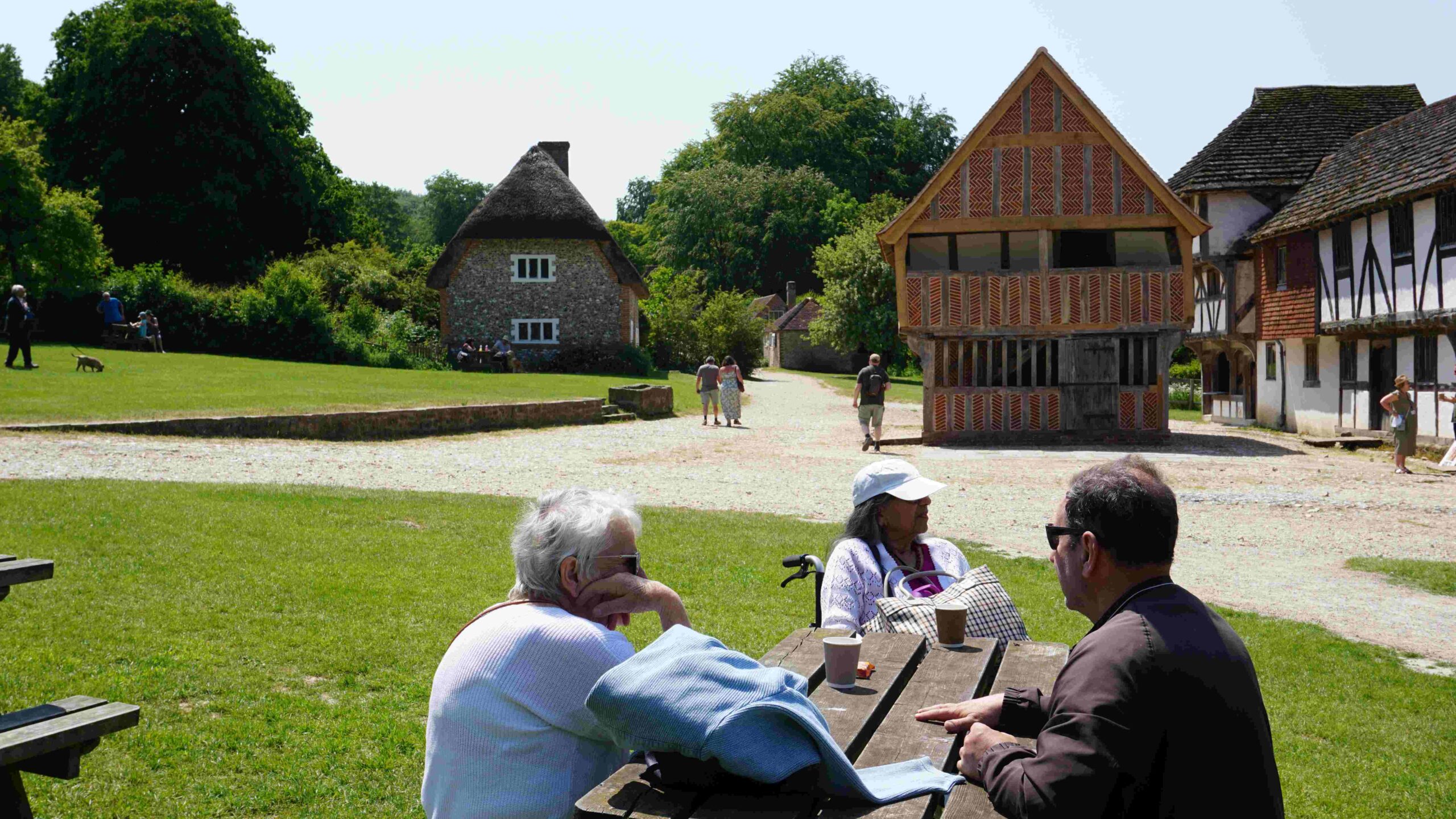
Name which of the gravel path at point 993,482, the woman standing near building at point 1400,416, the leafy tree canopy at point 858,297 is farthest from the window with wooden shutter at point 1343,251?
the leafy tree canopy at point 858,297

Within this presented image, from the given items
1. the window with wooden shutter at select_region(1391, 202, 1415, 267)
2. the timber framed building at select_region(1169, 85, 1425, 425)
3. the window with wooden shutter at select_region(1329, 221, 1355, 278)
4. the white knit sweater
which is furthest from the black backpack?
the white knit sweater

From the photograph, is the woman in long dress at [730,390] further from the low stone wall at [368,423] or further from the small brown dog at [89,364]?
the small brown dog at [89,364]

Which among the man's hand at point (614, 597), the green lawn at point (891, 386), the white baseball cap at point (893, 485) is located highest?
the white baseball cap at point (893, 485)

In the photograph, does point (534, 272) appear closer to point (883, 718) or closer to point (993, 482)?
point (993, 482)

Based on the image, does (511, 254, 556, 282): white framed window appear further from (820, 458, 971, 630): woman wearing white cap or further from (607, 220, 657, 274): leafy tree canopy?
(607, 220, 657, 274): leafy tree canopy

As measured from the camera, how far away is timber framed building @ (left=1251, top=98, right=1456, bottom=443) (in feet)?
76.5

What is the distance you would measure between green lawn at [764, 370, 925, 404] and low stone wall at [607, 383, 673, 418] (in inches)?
312

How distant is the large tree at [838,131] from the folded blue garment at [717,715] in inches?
3063

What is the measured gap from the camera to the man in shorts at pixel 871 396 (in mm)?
23719

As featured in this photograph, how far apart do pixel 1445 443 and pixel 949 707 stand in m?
24.1

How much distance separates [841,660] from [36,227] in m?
38.0

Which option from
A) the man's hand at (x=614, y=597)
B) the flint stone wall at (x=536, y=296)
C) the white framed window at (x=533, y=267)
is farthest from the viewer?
the white framed window at (x=533, y=267)

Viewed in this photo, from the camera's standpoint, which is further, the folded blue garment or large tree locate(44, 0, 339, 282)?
large tree locate(44, 0, 339, 282)

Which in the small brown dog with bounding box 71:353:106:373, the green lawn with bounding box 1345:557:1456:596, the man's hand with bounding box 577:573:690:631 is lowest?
the green lawn with bounding box 1345:557:1456:596
